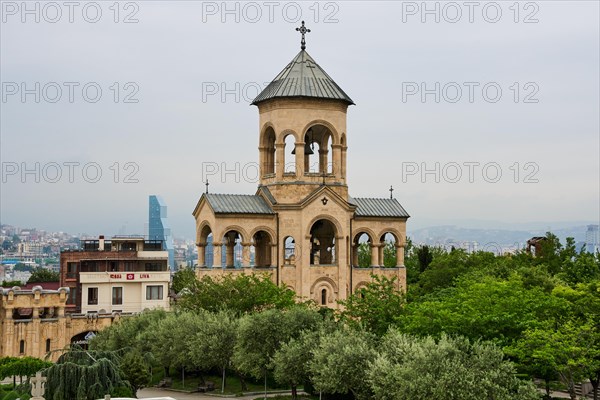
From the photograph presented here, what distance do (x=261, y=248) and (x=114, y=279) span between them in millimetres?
22636

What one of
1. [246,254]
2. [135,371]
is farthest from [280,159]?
[135,371]

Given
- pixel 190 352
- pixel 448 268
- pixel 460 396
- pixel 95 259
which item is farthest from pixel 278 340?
pixel 95 259

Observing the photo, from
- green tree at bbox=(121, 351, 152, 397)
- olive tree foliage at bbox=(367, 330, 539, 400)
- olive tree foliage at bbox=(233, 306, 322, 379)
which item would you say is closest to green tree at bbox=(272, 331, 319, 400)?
olive tree foliage at bbox=(233, 306, 322, 379)

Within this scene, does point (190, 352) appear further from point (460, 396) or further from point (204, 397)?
point (460, 396)

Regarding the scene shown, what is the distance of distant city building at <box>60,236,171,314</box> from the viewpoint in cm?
8394

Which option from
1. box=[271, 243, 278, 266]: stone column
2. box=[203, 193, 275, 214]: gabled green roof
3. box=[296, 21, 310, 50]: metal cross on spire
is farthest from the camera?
box=[296, 21, 310, 50]: metal cross on spire

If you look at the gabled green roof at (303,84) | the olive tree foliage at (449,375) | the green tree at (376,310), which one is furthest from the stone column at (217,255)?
the olive tree foliage at (449,375)

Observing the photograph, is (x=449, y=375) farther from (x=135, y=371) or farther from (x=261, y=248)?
(x=261, y=248)

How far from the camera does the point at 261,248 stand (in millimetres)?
68250

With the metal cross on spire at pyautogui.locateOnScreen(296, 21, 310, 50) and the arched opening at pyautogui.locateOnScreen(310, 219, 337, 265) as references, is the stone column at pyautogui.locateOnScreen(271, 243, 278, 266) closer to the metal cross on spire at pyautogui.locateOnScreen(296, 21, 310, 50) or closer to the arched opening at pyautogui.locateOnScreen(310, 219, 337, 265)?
the arched opening at pyautogui.locateOnScreen(310, 219, 337, 265)

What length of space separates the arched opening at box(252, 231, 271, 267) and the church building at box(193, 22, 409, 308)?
0.54 feet

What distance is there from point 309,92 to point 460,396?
116 feet

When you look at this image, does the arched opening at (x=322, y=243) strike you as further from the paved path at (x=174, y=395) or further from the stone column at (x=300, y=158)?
the paved path at (x=174, y=395)

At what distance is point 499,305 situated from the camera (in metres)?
43.5
